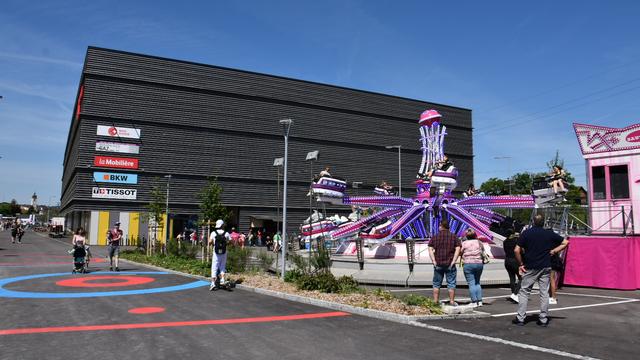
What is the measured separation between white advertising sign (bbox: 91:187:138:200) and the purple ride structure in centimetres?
3100

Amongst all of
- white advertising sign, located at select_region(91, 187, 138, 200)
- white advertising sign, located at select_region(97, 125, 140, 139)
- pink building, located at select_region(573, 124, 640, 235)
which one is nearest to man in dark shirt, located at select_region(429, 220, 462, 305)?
pink building, located at select_region(573, 124, 640, 235)

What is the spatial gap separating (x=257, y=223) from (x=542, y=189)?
132 ft

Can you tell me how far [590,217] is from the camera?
17.8m

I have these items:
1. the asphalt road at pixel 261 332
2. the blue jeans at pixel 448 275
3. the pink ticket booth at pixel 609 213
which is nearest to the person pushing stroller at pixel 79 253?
the asphalt road at pixel 261 332

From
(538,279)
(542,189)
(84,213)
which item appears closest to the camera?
(538,279)

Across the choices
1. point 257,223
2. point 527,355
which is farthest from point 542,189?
point 257,223

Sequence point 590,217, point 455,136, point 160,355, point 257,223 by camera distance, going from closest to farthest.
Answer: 1. point 160,355
2. point 590,217
3. point 257,223
4. point 455,136

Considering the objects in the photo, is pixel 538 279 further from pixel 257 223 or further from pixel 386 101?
pixel 386 101

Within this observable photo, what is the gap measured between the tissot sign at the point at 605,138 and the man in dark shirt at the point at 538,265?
1103 cm

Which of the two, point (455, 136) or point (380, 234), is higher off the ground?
point (455, 136)

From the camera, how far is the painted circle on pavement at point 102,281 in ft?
44.5

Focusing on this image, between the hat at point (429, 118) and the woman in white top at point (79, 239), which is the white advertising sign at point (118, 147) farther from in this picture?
the hat at point (429, 118)

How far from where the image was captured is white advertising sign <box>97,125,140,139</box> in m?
47.8

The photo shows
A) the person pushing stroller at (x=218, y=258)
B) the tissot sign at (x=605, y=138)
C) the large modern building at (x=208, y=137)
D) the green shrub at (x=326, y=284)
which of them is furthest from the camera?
the large modern building at (x=208, y=137)
